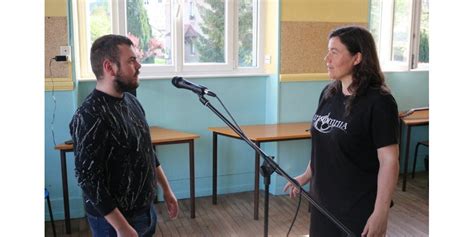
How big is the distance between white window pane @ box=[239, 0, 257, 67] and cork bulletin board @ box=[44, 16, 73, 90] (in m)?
1.64

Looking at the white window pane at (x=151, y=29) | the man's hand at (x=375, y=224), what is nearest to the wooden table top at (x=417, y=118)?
the white window pane at (x=151, y=29)

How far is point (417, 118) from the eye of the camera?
13.9 ft

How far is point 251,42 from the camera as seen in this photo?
13.8ft

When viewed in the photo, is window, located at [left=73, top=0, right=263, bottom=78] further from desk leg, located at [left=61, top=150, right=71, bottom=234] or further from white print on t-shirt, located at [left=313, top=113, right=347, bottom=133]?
white print on t-shirt, located at [left=313, top=113, right=347, bottom=133]

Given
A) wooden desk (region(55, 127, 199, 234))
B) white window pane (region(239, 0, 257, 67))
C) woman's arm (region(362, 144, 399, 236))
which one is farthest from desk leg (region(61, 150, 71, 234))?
woman's arm (region(362, 144, 399, 236))

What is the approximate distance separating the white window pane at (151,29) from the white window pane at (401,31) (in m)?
2.52

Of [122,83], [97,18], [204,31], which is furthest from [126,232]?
[204,31]

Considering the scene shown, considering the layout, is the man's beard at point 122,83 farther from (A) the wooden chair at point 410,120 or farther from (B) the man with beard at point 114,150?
(A) the wooden chair at point 410,120

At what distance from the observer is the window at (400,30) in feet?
15.0

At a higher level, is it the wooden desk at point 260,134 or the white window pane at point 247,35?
the white window pane at point 247,35

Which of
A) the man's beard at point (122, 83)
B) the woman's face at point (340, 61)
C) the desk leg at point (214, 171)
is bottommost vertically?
the desk leg at point (214, 171)

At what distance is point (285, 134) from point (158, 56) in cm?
140
